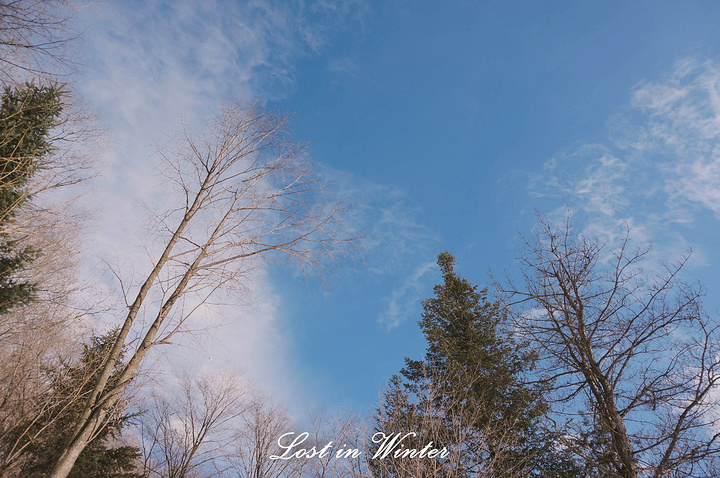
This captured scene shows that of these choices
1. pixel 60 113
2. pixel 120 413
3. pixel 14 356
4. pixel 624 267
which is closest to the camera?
pixel 120 413

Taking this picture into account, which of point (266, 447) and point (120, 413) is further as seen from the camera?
point (266, 447)

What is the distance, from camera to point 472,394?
40.1 ft

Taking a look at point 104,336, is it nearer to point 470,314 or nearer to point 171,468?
point 171,468

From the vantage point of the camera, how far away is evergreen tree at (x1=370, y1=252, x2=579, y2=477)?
29.3 feet

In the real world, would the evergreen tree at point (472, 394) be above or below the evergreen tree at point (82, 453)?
above

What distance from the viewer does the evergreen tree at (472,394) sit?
29.3ft

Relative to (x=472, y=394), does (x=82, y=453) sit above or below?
below

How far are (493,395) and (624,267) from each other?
7273 millimetres

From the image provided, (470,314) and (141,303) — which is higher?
(470,314)

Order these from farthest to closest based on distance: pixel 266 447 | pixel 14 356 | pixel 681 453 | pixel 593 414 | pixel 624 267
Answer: pixel 266 447 → pixel 14 356 → pixel 624 267 → pixel 593 414 → pixel 681 453

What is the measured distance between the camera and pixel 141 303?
468cm

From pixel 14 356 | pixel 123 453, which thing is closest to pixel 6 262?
pixel 14 356

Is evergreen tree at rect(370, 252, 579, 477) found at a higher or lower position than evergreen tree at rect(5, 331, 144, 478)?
higher

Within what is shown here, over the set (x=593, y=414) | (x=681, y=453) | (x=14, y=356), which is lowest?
(x=14, y=356)
